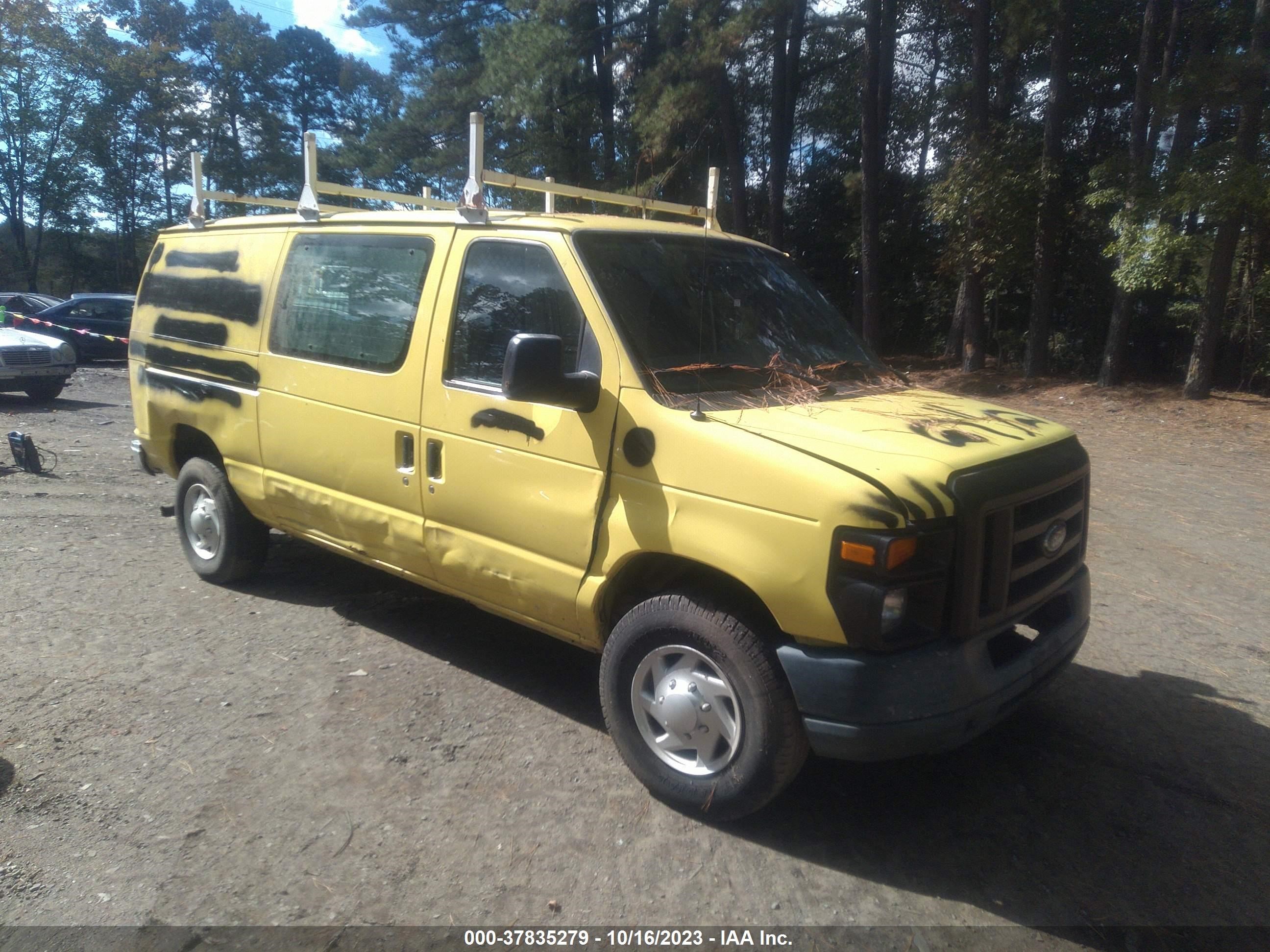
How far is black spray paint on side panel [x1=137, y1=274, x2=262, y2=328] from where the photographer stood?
524 cm

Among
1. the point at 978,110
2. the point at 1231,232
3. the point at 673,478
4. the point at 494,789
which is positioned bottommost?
the point at 494,789

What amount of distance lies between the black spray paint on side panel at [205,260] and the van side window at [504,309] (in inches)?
80.0

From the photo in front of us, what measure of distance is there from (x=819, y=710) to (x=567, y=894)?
1.01m

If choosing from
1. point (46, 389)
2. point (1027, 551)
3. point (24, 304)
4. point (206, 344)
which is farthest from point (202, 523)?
point (24, 304)

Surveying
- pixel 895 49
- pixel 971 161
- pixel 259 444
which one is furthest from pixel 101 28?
pixel 259 444

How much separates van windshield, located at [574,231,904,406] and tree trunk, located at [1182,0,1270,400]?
11698mm

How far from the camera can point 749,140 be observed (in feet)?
88.6

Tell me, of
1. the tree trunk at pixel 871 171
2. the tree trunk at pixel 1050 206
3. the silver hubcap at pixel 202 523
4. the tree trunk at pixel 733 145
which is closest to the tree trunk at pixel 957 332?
the tree trunk at pixel 871 171

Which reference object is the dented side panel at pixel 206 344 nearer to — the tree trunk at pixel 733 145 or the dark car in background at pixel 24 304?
the tree trunk at pixel 733 145

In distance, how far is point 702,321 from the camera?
393 cm

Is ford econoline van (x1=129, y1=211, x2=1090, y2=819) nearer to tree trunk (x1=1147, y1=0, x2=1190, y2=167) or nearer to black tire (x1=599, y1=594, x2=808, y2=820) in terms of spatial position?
black tire (x1=599, y1=594, x2=808, y2=820)

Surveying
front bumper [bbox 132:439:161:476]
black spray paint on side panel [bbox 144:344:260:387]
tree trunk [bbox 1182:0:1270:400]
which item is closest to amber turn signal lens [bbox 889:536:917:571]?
black spray paint on side panel [bbox 144:344:260:387]

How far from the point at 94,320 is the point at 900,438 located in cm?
2172

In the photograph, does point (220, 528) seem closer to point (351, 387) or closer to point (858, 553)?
point (351, 387)
